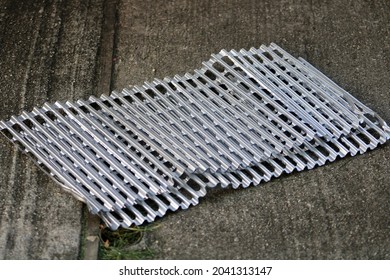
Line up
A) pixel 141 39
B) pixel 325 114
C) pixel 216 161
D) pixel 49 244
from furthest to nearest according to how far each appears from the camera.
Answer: pixel 141 39 < pixel 325 114 < pixel 216 161 < pixel 49 244

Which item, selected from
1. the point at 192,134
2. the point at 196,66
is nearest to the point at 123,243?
the point at 192,134

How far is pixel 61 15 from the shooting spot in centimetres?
482

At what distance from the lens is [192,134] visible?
400cm

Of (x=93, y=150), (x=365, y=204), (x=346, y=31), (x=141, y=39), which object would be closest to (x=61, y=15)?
(x=141, y=39)

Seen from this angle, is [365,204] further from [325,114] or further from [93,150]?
[93,150]

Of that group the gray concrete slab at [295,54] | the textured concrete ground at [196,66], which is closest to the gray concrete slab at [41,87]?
the textured concrete ground at [196,66]

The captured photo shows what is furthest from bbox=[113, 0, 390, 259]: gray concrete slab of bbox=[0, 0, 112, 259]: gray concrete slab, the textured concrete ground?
bbox=[0, 0, 112, 259]: gray concrete slab

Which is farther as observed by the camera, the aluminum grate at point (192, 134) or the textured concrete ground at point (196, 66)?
the aluminum grate at point (192, 134)

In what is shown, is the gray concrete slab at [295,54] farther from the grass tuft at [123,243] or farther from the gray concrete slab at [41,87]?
the gray concrete slab at [41,87]

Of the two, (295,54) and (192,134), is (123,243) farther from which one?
(295,54)

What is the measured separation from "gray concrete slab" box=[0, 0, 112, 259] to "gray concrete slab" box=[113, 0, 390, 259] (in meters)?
0.19

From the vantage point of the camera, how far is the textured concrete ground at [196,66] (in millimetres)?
3598

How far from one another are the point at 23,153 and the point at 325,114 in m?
1.35

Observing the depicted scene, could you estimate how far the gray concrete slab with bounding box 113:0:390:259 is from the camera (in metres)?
3.59
